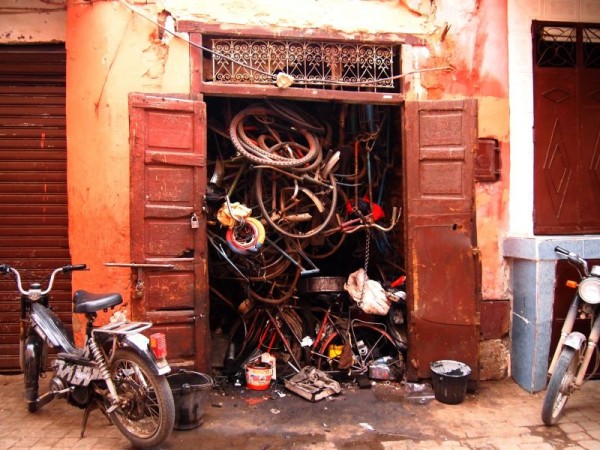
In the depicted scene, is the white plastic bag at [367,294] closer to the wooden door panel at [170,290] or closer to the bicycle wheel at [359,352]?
the bicycle wheel at [359,352]

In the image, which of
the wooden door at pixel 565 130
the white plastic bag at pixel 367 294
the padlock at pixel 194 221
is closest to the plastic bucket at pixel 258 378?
the white plastic bag at pixel 367 294

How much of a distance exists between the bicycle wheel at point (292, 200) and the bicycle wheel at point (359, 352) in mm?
1261

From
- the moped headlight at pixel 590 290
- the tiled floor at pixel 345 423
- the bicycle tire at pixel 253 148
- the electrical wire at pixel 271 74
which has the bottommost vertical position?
the tiled floor at pixel 345 423

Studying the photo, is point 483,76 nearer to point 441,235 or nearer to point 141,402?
point 441,235

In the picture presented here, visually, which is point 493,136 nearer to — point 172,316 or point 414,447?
point 414,447

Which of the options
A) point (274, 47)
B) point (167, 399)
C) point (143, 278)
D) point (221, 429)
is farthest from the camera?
point (274, 47)

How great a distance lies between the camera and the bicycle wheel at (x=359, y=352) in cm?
502

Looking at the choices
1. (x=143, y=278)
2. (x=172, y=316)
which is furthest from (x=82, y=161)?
(x=172, y=316)

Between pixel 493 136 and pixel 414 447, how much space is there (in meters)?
3.27

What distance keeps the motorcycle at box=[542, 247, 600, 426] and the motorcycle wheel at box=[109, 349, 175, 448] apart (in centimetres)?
316

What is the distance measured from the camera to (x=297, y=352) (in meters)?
5.33

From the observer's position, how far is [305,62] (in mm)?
4859

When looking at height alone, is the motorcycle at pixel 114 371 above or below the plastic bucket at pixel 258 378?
above

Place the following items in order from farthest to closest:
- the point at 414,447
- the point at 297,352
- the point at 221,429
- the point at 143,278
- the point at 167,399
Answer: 1. the point at 297,352
2. the point at 143,278
3. the point at 221,429
4. the point at 414,447
5. the point at 167,399
